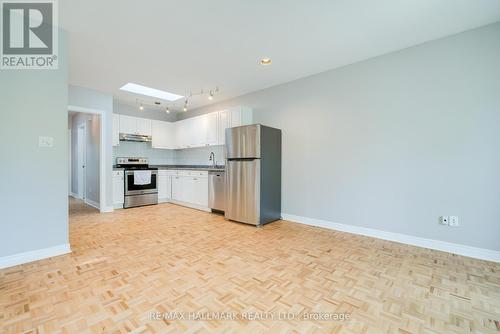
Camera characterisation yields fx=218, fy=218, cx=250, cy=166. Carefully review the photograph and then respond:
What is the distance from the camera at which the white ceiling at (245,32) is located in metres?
2.14

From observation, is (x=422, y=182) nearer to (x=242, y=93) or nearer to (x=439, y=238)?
(x=439, y=238)

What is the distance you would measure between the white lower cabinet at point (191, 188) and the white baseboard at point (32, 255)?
8.37ft

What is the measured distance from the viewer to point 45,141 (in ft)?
7.96

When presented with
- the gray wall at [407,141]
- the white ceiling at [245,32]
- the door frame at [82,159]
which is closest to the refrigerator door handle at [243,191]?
the gray wall at [407,141]

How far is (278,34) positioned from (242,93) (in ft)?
7.35

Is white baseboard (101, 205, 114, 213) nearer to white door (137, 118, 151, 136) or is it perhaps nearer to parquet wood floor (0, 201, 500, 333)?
parquet wood floor (0, 201, 500, 333)

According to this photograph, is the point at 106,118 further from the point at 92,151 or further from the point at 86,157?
the point at 86,157

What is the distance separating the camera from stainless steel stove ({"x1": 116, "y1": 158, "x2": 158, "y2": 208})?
5.04 m

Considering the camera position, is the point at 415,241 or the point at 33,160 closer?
the point at 33,160

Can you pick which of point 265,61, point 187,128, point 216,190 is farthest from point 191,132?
point 265,61

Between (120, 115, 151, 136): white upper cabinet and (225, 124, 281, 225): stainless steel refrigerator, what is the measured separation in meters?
2.79

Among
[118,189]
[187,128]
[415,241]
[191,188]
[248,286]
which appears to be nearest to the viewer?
[248,286]

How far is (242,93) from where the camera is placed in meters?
4.77

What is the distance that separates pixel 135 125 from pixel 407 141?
568 cm
